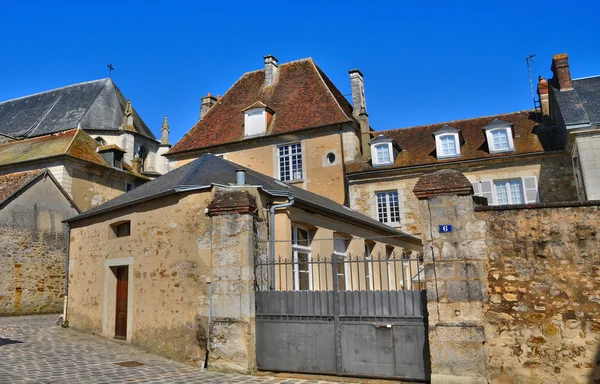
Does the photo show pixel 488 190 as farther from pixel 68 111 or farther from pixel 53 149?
pixel 68 111

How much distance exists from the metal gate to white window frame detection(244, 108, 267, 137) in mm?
15587

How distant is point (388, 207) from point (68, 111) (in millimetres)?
24538

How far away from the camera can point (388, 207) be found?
2034 cm

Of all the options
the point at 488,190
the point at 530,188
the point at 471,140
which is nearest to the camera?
the point at 530,188

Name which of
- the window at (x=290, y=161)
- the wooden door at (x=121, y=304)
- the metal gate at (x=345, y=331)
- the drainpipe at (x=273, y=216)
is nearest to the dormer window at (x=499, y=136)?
the window at (x=290, y=161)

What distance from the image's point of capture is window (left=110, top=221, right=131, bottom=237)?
34.0 ft

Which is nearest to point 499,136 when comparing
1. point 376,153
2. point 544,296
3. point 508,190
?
point 508,190

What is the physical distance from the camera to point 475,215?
6.85 m

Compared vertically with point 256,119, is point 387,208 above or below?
below

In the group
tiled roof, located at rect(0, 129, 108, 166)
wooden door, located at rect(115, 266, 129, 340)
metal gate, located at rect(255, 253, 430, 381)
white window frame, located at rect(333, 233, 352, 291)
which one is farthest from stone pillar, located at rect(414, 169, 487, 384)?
tiled roof, located at rect(0, 129, 108, 166)

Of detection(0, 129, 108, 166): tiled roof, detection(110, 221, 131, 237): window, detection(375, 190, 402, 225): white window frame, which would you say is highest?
detection(0, 129, 108, 166): tiled roof

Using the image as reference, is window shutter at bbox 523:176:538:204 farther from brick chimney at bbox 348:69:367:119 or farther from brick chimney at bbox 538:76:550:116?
brick chimney at bbox 348:69:367:119

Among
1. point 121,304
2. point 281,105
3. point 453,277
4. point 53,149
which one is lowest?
point 121,304

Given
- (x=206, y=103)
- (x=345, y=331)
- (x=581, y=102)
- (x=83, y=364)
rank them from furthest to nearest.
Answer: (x=206, y=103) → (x=581, y=102) → (x=83, y=364) → (x=345, y=331)
